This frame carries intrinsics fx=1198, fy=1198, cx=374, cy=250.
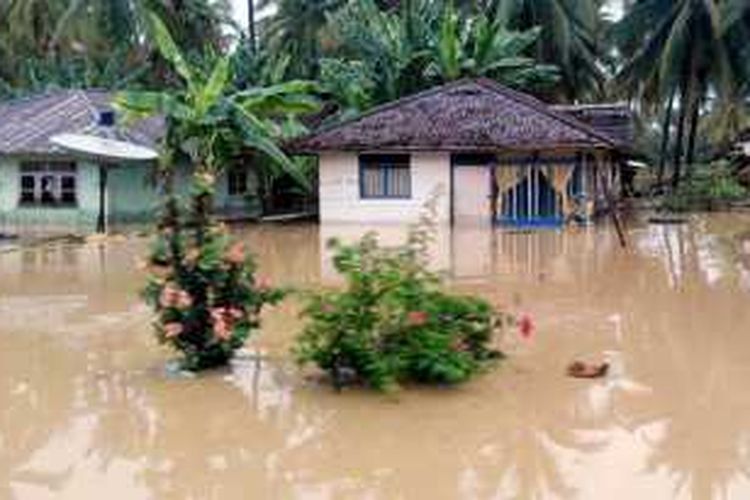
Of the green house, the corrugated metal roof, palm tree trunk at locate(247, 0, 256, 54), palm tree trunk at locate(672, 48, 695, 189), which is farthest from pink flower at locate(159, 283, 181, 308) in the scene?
palm tree trunk at locate(247, 0, 256, 54)

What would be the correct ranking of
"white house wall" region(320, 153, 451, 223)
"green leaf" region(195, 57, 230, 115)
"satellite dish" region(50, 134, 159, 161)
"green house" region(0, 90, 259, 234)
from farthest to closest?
"green house" region(0, 90, 259, 234) → "white house wall" region(320, 153, 451, 223) → "satellite dish" region(50, 134, 159, 161) → "green leaf" region(195, 57, 230, 115)

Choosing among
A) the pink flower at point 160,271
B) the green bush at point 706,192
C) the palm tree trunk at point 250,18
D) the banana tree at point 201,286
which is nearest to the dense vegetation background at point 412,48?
the palm tree trunk at point 250,18

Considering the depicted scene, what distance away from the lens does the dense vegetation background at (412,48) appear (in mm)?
32938

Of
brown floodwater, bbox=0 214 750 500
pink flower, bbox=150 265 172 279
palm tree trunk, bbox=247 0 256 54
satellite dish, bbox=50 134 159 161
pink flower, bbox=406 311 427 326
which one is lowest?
brown floodwater, bbox=0 214 750 500

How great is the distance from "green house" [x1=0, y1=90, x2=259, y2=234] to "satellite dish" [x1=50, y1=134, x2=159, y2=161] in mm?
603

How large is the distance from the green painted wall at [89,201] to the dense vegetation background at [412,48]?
3.90 m

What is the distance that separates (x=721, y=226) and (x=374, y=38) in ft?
35.4

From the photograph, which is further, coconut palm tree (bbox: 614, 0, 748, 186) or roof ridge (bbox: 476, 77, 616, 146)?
coconut palm tree (bbox: 614, 0, 748, 186)

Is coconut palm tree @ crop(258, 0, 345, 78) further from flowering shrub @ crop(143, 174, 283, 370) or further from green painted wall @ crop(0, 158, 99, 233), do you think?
flowering shrub @ crop(143, 174, 283, 370)

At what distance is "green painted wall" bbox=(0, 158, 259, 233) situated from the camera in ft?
98.6

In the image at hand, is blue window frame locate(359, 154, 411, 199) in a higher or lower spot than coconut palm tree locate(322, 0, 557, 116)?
lower

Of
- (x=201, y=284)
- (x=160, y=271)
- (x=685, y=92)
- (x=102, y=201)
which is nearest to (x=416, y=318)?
(x=201, y=284)

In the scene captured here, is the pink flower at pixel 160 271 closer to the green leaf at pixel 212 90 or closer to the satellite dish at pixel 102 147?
the green leaf at pixel 212 90

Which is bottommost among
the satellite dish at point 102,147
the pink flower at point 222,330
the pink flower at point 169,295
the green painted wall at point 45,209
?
the pink flower at point 222,330
